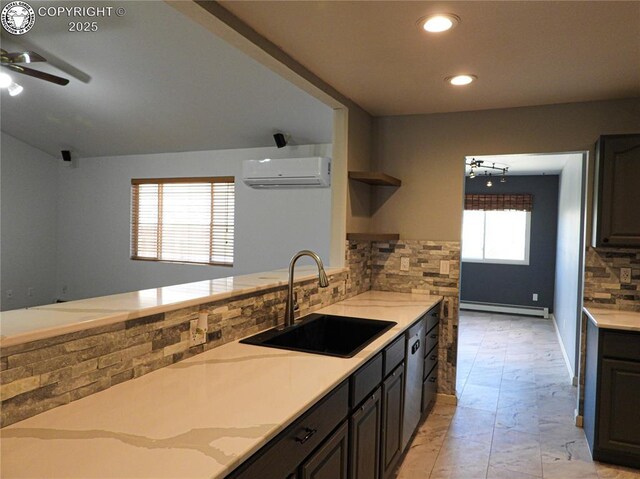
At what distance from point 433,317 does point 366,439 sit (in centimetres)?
153

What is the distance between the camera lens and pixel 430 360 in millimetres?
3273

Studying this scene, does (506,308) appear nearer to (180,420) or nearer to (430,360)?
(430,360)

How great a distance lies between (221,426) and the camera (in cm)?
119

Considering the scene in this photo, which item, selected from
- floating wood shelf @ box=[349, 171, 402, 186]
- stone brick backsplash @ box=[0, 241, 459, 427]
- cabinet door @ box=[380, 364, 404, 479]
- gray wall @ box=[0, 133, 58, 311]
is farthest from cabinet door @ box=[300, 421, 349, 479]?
gray wall @ box=[0, 133, 58, 311]

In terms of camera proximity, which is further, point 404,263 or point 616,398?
point 404,263

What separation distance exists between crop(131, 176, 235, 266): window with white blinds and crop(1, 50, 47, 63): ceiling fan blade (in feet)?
10.1

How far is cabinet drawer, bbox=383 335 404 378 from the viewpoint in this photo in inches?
85.0

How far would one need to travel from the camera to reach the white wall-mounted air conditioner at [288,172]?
17.6 ft

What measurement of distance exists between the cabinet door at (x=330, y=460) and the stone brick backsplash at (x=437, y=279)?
6.67ft

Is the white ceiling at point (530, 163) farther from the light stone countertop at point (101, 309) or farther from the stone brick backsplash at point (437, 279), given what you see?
the light stone countertop at point (101, 309)

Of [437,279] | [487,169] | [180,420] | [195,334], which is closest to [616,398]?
[437,279]

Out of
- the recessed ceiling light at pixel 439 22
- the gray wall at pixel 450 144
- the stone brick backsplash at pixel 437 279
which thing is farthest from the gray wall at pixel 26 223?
the recessed ceiling light at pixel 439 22

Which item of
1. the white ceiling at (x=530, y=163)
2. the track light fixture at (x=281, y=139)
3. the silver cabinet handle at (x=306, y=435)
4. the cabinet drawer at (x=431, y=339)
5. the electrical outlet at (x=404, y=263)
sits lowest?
the cabinet drawer at (x=431, y=339)

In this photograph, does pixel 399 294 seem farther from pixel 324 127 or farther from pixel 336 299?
pixel 324 127
